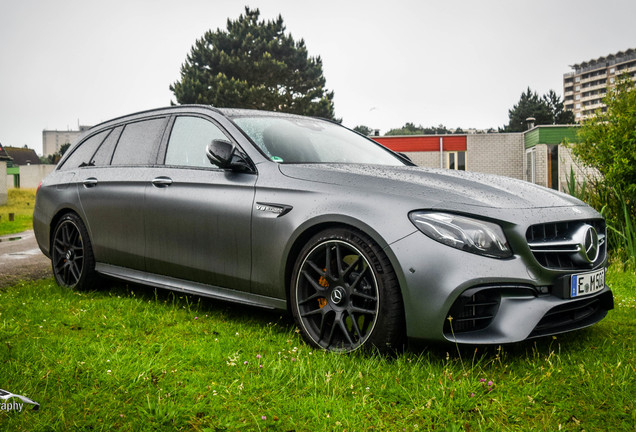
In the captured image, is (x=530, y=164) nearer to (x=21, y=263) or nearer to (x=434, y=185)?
(x=21, y=263)

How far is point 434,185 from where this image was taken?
11.3 ft

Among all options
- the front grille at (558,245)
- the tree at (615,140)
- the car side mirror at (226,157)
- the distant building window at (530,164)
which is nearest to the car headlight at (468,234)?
the front grille at (558,245)

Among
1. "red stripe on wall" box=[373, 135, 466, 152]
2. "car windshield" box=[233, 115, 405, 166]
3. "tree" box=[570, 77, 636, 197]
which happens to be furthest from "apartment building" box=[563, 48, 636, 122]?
"car windshield" box=[233, 115, 405, 166]

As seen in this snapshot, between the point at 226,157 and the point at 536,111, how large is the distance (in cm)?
7504

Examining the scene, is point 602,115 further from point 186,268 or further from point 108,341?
point 108,341

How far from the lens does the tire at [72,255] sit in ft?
17.8

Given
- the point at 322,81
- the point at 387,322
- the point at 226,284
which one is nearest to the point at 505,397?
the point at 387,322

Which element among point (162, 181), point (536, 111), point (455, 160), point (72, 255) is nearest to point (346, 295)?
point (162, 181)

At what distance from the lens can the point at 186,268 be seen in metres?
4.41

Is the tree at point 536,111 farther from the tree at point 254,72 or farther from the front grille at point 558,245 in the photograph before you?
the front grille at point 558,245

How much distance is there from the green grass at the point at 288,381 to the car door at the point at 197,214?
431mm

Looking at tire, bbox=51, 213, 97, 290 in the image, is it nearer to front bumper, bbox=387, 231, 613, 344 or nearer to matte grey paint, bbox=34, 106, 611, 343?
matte grey paint, bbox=34, 106, 611, 343

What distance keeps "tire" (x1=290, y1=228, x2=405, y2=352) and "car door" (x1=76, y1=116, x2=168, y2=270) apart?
173 cm

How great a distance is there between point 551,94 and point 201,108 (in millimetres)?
80051
